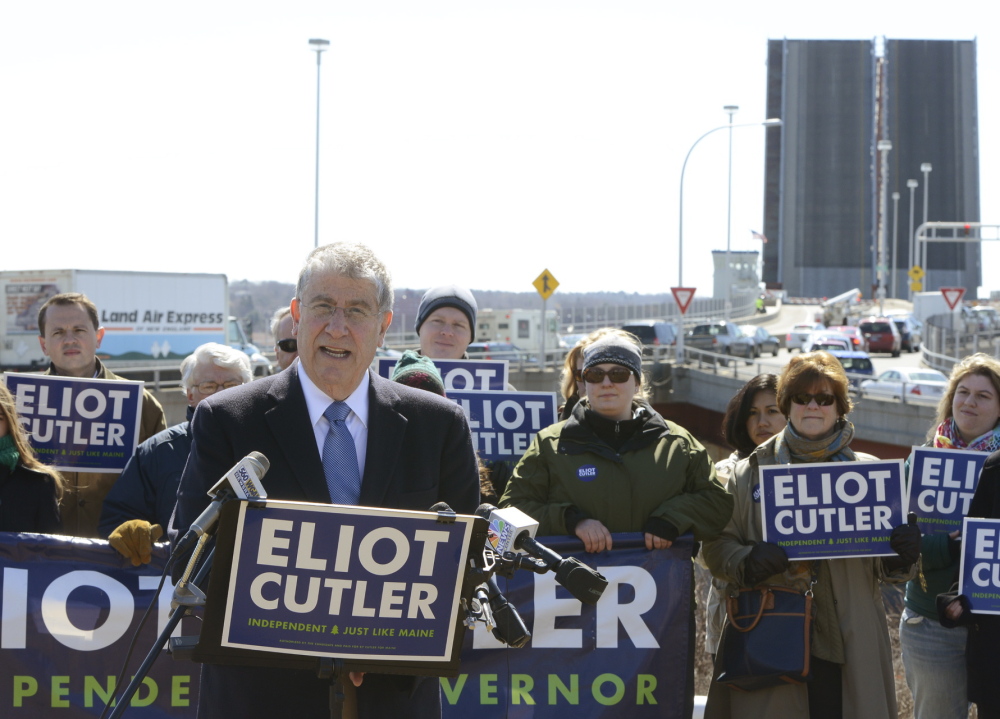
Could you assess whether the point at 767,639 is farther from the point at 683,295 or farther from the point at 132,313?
the point at 132,313

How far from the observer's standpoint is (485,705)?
15.3 feet

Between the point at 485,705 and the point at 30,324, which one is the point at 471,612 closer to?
the point at 485,705

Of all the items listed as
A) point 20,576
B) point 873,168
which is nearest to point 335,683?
point 20,576

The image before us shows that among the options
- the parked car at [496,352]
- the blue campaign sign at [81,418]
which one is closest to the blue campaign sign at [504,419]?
the blue campaign sign at [81,418]

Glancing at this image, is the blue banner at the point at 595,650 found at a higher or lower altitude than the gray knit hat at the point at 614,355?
lower

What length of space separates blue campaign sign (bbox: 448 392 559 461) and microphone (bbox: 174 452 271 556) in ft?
12.5

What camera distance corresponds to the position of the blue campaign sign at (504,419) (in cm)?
636

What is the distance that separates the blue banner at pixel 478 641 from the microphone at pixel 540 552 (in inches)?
71.9

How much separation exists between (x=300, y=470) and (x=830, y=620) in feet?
8.26

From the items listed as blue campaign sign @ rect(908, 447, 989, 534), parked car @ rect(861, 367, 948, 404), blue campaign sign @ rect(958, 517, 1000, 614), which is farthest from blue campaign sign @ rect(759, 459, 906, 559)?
→ parked car @ rect(861, 367, 948, 404)

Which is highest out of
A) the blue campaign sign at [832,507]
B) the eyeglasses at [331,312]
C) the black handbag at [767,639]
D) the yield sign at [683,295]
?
the yield sign at [683,295]

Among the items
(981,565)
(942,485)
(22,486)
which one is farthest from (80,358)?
(981,565)

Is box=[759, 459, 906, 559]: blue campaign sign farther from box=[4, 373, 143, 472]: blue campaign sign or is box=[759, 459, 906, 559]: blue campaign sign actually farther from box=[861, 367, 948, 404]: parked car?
box=[861, 367, 948, 404]: parked car

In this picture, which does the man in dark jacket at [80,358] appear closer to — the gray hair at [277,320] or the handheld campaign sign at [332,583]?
the gray hair at [277,320]
